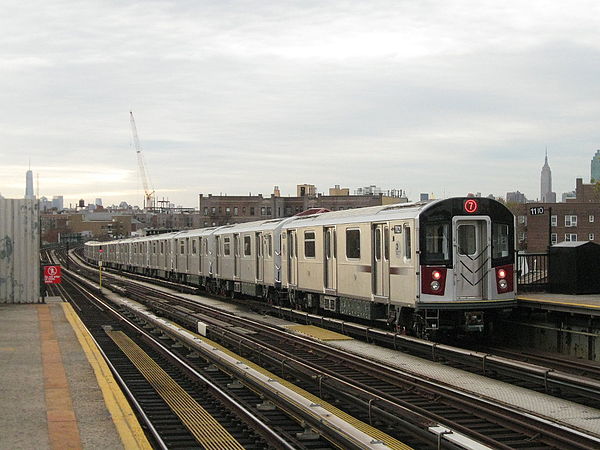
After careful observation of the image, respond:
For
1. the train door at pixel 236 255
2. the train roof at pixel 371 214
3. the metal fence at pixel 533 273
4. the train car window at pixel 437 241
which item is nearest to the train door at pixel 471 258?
the train car window at pixel 437 241

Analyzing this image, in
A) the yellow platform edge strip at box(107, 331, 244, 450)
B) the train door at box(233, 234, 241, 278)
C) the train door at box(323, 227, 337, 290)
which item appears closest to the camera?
the yellow platform edge strip at box(107, 331, 244, 450)

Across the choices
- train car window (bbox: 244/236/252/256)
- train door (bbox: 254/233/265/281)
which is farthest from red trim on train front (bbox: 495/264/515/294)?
train car window (bbox: 244/236/252/256)

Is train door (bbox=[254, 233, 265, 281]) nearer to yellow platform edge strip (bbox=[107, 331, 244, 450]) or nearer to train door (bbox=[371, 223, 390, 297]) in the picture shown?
train door (bbox=[371, 223, 390, 297])

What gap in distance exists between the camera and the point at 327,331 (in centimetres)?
1970

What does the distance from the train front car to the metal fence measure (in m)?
2.18

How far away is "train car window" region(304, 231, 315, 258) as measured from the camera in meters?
22.1

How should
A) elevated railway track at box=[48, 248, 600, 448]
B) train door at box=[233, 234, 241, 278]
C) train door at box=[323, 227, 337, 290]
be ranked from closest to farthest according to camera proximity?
1. elevated railway track at box=[48, 248, 600, 448]
2. train door at box=[323, 227, 337, 290]
3. train door at box=[233, 234, 241, 278]

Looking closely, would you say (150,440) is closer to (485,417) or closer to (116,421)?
(116,421)

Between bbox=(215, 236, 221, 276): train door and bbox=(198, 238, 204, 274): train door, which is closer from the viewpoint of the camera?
bbox=(215, 236, 221, 276): train door

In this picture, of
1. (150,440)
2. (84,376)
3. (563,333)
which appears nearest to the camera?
(150,440)

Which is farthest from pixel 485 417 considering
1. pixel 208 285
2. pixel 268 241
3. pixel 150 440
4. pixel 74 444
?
pixel 208 285

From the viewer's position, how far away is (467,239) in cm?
1599

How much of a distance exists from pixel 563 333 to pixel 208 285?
24151mm

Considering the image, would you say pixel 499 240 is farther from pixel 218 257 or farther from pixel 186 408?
pixel 218 257
